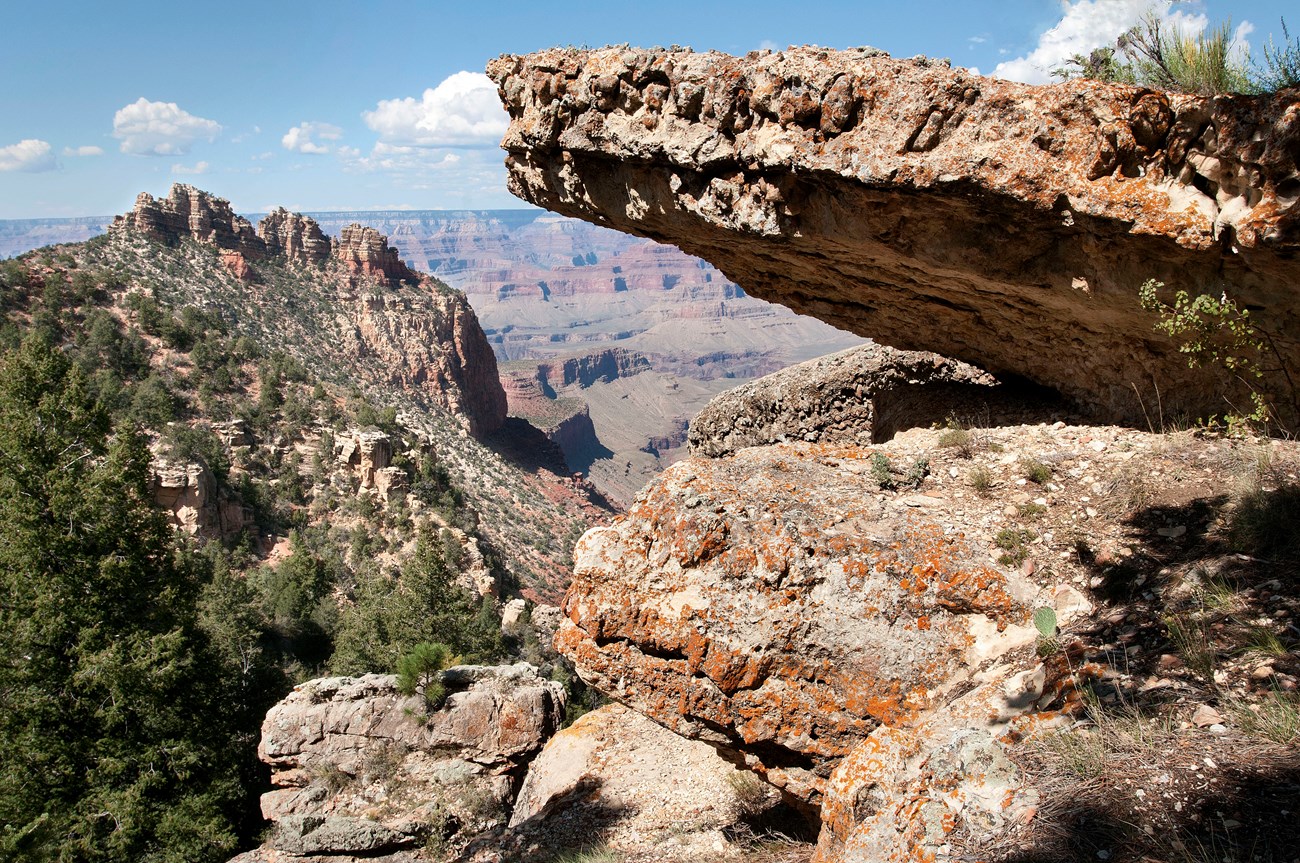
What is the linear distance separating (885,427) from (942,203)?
610 centimetres

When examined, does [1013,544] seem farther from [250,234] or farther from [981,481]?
[250,234]

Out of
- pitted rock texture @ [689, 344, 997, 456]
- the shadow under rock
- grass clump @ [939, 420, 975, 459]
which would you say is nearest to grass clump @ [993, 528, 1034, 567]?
grass clump @ [939, 420, 975, 459]

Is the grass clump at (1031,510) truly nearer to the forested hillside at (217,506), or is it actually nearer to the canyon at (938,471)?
the canyon at (938,471)

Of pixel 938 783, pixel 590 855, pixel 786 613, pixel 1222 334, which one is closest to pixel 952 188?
pixel 1222 334

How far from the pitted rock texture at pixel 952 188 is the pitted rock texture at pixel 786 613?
7.56ft

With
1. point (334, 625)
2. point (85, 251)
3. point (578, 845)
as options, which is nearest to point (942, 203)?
point (578, 845)

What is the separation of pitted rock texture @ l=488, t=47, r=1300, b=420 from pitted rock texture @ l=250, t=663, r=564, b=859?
9.35 meters

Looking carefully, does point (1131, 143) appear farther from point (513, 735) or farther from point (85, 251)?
point (85, 251)

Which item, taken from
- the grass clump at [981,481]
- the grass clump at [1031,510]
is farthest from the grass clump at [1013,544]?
the grass clump at [981,481]

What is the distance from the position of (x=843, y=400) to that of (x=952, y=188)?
7.09 metres

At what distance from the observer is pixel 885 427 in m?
11.9

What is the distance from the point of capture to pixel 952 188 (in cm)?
597

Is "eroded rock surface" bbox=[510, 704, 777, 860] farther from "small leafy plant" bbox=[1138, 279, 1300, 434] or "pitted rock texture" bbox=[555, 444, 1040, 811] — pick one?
"small leafy plant" bbox=[1138, 279, 1300, 434]

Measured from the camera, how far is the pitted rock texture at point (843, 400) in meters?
11.3
